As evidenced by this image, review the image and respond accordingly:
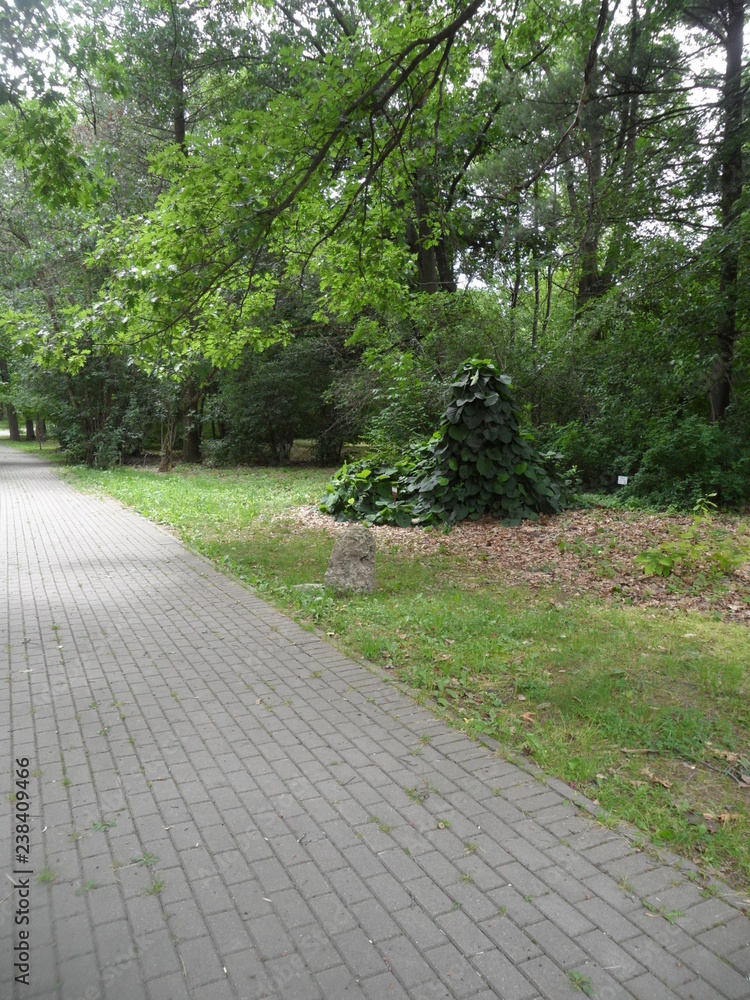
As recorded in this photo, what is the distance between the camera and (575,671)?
213 inches

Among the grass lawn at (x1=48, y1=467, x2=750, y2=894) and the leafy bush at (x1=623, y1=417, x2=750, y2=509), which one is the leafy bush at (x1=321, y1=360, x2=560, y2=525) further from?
the leafy bush at (x1=623, y1=417, x2=750, y2=509)

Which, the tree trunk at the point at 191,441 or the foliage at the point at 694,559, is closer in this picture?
the foliage at the point at 694,559

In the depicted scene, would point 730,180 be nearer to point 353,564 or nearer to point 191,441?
point 353,564

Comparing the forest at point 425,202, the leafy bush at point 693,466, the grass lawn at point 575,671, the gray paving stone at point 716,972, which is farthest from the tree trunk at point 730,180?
the gray paving stone at point 716,972

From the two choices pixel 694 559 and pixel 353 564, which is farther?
pixel 694 559

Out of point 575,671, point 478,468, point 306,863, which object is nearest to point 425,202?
point 478,468

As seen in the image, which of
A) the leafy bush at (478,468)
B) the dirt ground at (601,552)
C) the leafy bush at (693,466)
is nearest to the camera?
the dirt ground at (601,552)

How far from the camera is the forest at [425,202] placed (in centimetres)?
761

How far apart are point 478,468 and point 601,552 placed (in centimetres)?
262

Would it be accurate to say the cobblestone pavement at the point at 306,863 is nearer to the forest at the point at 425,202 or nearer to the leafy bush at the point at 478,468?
the forest at the point at 425,202

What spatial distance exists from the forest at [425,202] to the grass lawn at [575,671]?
3.78 meters

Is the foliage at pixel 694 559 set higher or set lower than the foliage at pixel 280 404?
lower

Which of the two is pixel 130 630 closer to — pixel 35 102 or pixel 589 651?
pixel 589 651

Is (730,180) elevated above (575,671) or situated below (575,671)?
above
